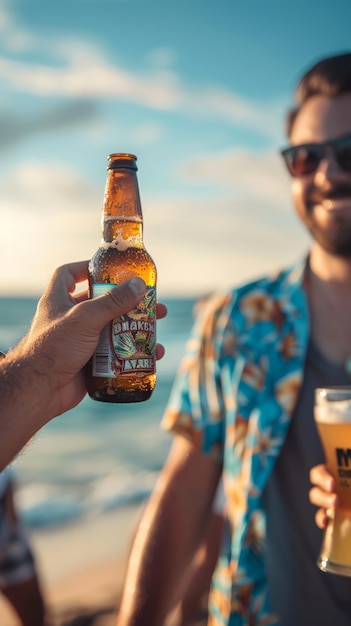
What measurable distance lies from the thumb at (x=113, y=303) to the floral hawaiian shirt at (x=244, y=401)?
4.34 ft

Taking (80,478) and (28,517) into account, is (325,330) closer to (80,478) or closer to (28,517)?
(28,517)

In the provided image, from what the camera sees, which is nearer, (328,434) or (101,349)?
(101,349)

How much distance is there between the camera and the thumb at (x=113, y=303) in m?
2.04

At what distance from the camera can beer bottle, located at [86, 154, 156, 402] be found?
2160 mm

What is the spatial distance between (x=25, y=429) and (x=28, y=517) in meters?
8.29

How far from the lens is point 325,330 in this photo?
3455 mm

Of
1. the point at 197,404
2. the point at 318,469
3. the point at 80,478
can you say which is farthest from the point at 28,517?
the point at 318,469

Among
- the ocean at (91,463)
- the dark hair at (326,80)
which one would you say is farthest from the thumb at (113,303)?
the ocean at (91,463)

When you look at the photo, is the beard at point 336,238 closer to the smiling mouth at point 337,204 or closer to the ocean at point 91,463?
the smiling mouth at point 337,204

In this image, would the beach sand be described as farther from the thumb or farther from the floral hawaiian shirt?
the thumb

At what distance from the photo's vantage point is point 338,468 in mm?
2688

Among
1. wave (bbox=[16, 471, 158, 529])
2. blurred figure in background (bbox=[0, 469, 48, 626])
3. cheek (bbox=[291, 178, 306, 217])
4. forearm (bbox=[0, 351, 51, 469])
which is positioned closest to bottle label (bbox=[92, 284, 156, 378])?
forearm (bbox=[0, 351, 51, 469])

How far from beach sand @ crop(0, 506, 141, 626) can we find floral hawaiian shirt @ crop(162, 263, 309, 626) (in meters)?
3.19

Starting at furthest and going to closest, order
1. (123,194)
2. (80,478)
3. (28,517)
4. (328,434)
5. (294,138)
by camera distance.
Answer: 1. (80,478)
2. (28,517)
3. (294,138)
4. (328,434)
5. (123,194)
